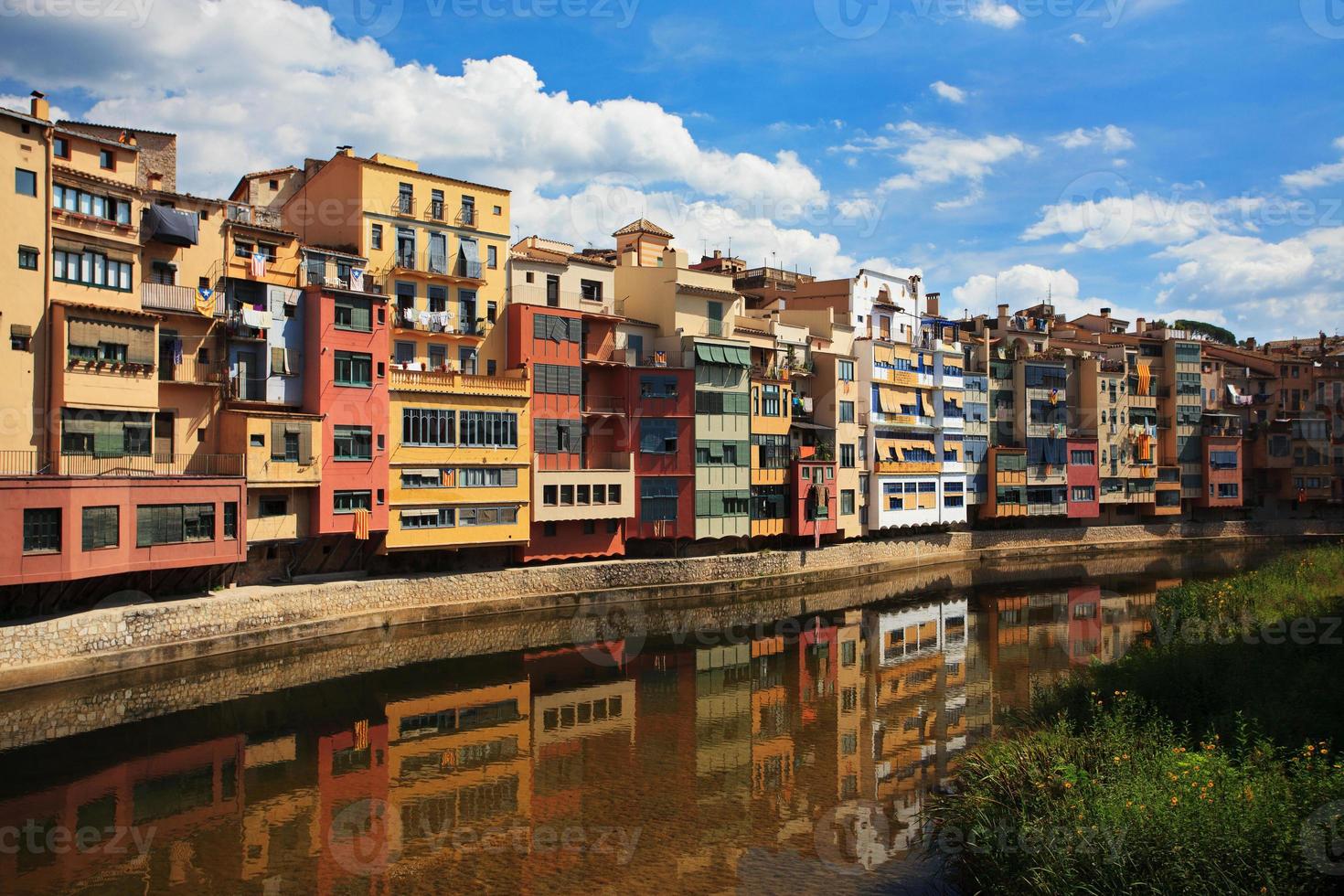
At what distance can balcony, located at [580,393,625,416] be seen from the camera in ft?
159

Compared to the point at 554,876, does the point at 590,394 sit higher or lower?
higher

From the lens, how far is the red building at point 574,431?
149ft

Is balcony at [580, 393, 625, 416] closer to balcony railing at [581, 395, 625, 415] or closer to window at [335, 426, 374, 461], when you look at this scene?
balcony railing at [581, 395, 625, 415]

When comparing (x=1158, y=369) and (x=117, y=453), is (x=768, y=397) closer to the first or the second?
(x=117, y=453)

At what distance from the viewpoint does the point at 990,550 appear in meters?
66.4

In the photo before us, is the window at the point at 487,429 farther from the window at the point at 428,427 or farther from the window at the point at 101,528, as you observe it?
the window at the point at 101,528

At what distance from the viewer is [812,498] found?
54.9m

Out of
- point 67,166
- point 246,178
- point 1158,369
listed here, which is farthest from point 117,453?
point 1158,369

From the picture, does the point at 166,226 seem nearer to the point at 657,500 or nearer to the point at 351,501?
the point at 351,501

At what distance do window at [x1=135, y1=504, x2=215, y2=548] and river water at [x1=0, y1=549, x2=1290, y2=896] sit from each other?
431 centimetres

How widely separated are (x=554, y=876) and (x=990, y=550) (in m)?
53.3

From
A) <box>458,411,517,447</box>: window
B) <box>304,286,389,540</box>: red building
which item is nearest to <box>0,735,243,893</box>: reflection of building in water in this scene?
<box>304,286,389,540</box>: red building

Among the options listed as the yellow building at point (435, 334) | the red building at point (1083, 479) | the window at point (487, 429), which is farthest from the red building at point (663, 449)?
the red building at point (1083, 479)

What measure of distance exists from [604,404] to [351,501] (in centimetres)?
1427
